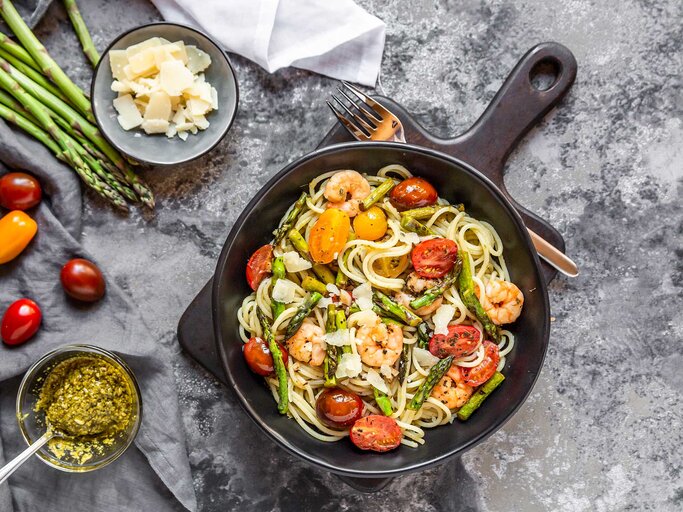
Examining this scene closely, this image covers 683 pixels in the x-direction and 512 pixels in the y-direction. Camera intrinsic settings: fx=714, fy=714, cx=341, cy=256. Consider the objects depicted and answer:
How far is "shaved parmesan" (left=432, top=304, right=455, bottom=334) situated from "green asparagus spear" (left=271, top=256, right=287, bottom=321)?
822mm

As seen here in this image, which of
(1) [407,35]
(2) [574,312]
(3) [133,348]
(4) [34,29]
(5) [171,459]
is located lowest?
(5) [171,459]

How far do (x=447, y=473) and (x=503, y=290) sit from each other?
4.04ft

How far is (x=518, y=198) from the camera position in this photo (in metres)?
4.22

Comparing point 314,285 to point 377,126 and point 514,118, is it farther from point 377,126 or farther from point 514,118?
point 514,118

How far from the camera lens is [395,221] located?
3.91 meters

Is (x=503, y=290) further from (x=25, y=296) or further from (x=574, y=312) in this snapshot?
(x=25, y=296)

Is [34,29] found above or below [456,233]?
below

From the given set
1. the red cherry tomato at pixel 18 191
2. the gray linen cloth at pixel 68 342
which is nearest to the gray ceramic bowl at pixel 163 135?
the gray linen cloth at pixel 68 342

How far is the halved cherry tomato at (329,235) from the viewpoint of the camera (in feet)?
12.2

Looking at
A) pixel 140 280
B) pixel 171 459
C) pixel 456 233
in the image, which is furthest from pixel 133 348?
pixel 456 233

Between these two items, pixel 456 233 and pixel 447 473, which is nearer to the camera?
pixel 456 233

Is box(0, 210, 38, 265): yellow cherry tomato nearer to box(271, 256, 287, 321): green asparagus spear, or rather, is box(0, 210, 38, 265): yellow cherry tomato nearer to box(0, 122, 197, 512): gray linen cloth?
box(0, 122, 197, 512): gray linen cloth

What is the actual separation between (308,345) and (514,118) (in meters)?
1.72

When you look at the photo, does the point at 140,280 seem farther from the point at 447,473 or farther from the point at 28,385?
the point at 447,473
